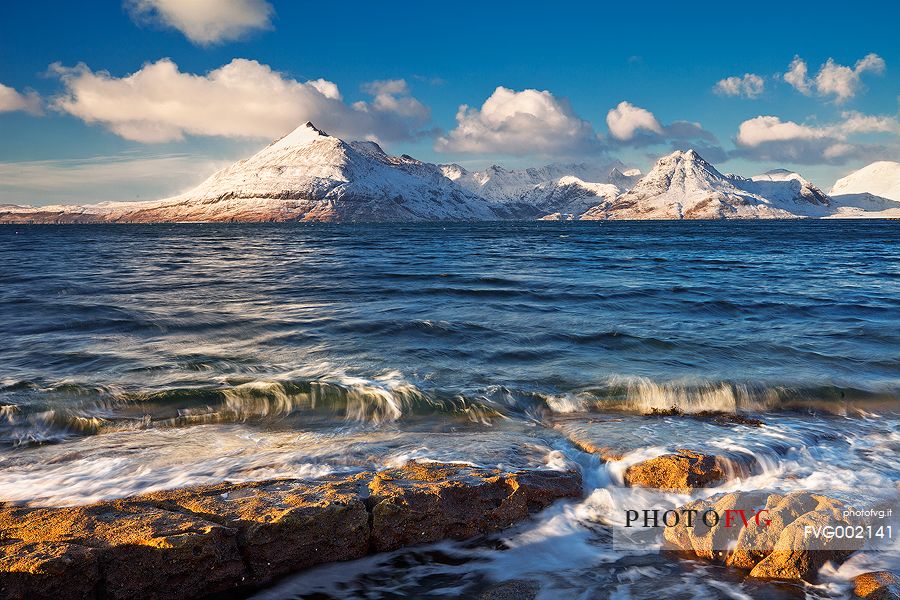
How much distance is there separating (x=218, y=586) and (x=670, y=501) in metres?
4.81

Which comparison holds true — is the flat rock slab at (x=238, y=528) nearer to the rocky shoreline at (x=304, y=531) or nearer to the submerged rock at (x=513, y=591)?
the rocky shoreline at (x=304, y=531)

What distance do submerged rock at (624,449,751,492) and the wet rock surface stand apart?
75cm

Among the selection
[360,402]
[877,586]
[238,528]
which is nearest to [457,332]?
[360,402]

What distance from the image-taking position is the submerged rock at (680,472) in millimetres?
6387

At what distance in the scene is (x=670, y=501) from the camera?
20.2 feet

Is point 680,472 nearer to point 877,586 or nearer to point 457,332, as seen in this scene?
point 877,586

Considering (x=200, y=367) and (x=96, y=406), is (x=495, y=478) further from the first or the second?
(x=200, y=367)

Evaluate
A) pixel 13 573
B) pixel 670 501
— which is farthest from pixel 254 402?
pixel 670 501

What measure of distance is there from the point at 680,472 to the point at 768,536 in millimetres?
1425

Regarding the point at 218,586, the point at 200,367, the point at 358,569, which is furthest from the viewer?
the point at 200,367

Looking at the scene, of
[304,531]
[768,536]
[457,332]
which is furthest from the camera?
[457,332]

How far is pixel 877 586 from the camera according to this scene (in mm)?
4410

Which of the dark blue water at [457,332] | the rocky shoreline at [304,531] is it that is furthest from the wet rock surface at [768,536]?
the dark blue water at [457,332]

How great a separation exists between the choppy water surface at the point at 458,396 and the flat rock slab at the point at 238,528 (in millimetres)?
256
